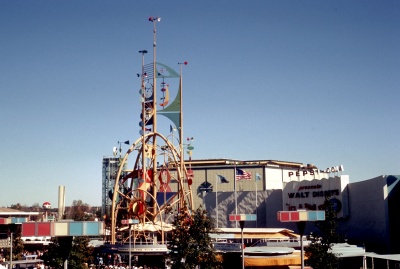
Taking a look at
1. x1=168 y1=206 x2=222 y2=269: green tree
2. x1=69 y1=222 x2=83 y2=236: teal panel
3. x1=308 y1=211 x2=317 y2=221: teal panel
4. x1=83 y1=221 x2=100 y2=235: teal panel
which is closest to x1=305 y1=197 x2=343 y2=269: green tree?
x1=168 y1=206 x2=222 y2=269: green tree

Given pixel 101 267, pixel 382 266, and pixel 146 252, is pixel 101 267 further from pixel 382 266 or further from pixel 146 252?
pixel 382 266

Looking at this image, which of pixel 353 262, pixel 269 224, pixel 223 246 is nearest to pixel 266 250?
pixel 223 246

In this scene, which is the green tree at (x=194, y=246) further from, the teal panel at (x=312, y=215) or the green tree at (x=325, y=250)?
the teal panel at (x=312, y=215)

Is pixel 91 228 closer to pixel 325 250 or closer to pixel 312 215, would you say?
pixel 312 215

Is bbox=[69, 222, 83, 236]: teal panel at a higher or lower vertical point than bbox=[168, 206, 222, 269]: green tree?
higher

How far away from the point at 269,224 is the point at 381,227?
30.8 meters

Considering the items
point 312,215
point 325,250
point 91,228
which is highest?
point 312,215

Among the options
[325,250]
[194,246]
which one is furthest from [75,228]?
[325,250]

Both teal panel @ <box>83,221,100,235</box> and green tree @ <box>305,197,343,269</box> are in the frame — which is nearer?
teal panel @ <box>83,221,100,235</box>

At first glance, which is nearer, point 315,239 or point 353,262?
point 315,239

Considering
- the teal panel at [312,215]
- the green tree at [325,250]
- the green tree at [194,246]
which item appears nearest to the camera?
the teal panel at [312,215]

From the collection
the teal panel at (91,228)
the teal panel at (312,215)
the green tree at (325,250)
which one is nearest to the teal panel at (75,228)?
the teal panel at (91,228)

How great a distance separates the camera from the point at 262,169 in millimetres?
104312

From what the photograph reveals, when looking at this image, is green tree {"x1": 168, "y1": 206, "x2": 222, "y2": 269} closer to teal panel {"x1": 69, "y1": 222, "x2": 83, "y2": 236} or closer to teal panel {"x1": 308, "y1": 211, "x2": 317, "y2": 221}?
teal panel {"x1": 308, "y1": 211, "x2": 317, "y2": 221}
